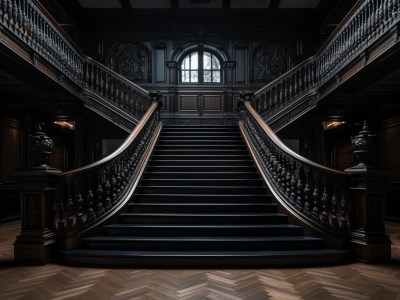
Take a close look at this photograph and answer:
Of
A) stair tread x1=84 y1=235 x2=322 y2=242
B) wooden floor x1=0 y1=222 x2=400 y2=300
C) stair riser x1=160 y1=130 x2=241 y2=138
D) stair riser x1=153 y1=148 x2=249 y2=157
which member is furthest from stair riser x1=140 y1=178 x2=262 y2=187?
stair riser x1=160 y1=130 x2=241 y2=138

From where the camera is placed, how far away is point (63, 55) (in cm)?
666

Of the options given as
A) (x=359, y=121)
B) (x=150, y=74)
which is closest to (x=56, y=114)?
(x=150, y=74)

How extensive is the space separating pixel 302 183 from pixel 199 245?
1531 millimetres

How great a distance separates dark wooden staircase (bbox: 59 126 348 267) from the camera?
3.36 meters

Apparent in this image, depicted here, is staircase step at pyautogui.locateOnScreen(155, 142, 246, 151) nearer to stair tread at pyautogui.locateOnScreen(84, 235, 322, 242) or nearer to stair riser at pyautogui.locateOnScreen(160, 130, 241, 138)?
stair riser at pyautogui.locateOnScreen(160, 130, 241, 138)

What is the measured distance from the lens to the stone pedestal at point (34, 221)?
11.2ft

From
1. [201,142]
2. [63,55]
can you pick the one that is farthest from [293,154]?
[63,55]

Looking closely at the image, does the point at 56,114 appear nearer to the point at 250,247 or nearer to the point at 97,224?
the point at 97,224

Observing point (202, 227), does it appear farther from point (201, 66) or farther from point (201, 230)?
point (201, 66)

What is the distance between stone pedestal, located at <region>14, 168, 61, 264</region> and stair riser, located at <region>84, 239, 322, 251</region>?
1.48 ft

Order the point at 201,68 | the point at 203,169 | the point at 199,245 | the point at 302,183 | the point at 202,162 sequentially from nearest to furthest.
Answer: the point at 199,245 < the point at 302,183 < the point at 203,169 < the point at 202,162 < the point at 201,68

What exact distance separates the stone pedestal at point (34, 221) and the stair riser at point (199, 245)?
45 centimetres

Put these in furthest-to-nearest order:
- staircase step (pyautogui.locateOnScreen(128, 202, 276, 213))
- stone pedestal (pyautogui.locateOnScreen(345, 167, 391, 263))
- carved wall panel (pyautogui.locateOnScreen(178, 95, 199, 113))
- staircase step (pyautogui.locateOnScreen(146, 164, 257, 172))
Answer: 1. carved wall panel (pyautogui.locateOnScreen(178, 95, 199, 113))
2. staircase step (pyautogui.locateOnScreen(146, 164, 257, 172))
3. staircase step (pyautogui.locateOnScreen(128, 202, 276, 213))
4. stone pedestal (pyautogui.locateOnScreen(345, 167, 391, 263))

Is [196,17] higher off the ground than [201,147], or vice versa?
[196,17]
